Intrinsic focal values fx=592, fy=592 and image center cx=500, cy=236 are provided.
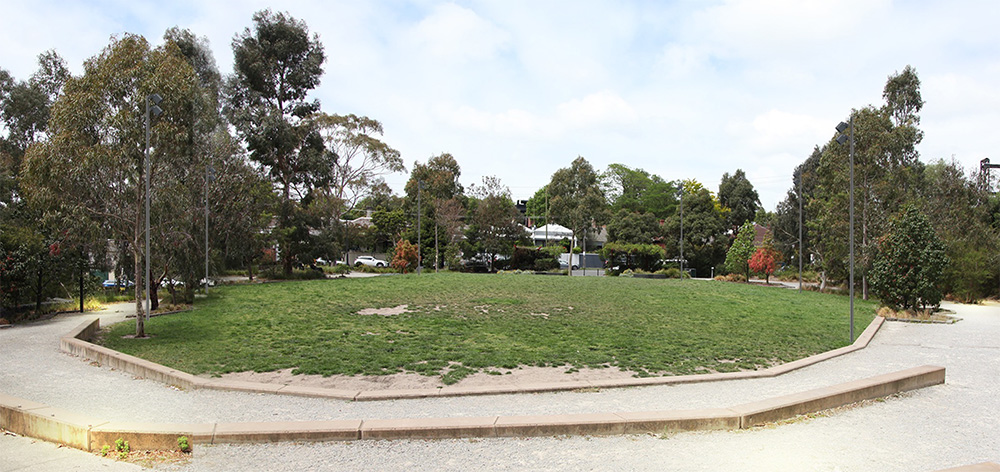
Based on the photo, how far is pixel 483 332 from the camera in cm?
1355

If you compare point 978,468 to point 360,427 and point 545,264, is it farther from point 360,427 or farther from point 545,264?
point 545,264

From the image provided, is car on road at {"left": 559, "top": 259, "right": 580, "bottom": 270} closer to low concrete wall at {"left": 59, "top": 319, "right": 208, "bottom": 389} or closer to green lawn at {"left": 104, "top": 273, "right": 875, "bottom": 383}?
green lawn at {"left": 104, "top": 273, "right": 875, "bottom": 383}

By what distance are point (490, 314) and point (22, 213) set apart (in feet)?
63.7

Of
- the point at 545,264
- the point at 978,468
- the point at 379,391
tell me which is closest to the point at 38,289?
the point at 379,391

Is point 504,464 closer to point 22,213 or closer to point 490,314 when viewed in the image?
point 490,314

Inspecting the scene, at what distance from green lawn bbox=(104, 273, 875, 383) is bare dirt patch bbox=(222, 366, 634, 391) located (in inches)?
11.2

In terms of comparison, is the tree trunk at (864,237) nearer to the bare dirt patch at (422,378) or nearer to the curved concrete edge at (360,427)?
the bare dirt patch at (422,378)

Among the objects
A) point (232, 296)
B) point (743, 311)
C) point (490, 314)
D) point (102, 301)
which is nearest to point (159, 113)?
point (490, 314)

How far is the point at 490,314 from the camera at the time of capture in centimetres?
1647

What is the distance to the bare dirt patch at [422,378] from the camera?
8.68 meters

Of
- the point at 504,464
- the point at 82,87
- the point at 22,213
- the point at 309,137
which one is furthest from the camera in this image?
the point at 309,137

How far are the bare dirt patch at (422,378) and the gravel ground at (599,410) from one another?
33.9 inches

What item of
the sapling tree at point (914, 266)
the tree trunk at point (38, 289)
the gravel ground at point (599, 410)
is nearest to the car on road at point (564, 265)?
the sapling tree at point (914, 266)

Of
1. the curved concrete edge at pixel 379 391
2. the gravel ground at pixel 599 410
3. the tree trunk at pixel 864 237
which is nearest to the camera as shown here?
the gravel ground at pixel 599 410
